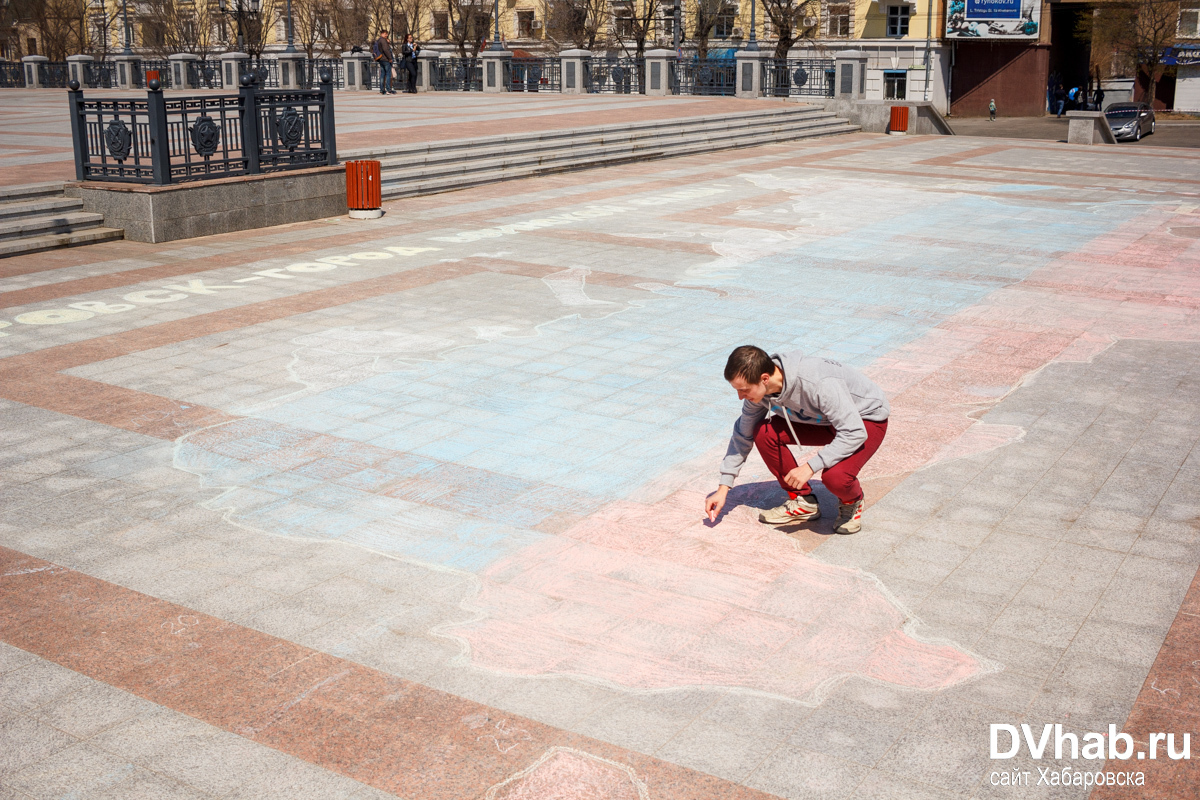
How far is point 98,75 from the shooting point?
48688mm

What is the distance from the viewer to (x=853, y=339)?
10320 millimetres

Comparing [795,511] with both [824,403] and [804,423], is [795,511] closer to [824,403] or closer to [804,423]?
[804,423]

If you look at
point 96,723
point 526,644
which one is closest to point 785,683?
point 526,644

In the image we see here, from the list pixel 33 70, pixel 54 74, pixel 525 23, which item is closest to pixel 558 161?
pixel 54 74

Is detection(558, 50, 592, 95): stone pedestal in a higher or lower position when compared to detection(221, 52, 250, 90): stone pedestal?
lower

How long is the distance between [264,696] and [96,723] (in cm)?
66

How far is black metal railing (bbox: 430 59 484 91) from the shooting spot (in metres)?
41.6

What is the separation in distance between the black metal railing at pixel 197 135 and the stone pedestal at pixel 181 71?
33418mm

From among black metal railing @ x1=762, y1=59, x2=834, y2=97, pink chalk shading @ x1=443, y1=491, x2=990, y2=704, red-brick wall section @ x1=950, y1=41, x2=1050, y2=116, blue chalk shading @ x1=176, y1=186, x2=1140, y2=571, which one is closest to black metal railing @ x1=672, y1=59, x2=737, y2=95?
black metal railing @ x1=762, y1=59, x2=834, y2=97

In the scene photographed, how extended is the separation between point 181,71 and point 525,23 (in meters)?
27.8

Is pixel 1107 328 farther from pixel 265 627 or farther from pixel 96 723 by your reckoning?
pixel 96 723

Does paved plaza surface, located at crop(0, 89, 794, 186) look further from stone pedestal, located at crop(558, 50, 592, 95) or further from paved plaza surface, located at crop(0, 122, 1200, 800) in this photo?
paved plaza surface, located at crop(0, 122, 1200, 800)

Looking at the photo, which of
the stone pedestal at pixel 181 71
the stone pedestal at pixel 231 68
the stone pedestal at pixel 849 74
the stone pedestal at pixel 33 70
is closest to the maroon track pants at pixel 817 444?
the stone pedestal at pixel 849 74

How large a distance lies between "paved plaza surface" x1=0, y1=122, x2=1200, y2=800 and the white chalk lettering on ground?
8 cm
